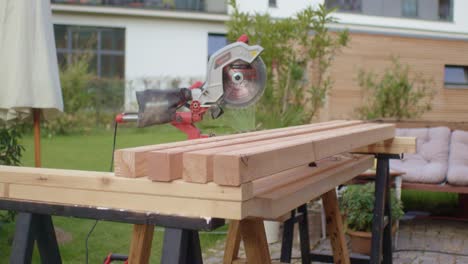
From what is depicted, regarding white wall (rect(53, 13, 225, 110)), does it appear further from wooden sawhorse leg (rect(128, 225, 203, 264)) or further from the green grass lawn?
wooden sawhorse leg (rect(128, 225, 203, 264))

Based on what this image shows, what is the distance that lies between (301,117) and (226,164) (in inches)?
224

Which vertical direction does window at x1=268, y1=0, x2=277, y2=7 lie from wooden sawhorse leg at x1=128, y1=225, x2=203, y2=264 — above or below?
above

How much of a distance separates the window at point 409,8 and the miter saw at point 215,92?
2148 centimetres

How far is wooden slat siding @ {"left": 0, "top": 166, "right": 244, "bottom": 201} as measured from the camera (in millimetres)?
1609

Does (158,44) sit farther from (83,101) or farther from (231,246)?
(231,246)

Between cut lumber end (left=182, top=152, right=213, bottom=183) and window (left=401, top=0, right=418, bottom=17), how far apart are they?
23277 millimetres

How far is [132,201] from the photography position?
1.75 metres

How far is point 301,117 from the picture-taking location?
7.23 m

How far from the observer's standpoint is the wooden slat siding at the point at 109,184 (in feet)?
5.28

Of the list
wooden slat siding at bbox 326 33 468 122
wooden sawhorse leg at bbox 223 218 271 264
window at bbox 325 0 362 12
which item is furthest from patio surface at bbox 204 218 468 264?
window at bbox 325 0 362 12

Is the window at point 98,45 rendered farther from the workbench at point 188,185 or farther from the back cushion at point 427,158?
the workbench at point 188,185

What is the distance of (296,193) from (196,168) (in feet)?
2.40

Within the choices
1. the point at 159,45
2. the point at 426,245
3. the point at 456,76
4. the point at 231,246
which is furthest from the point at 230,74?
the point at 159,45

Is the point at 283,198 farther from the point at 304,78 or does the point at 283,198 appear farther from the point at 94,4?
the point at 94,4
